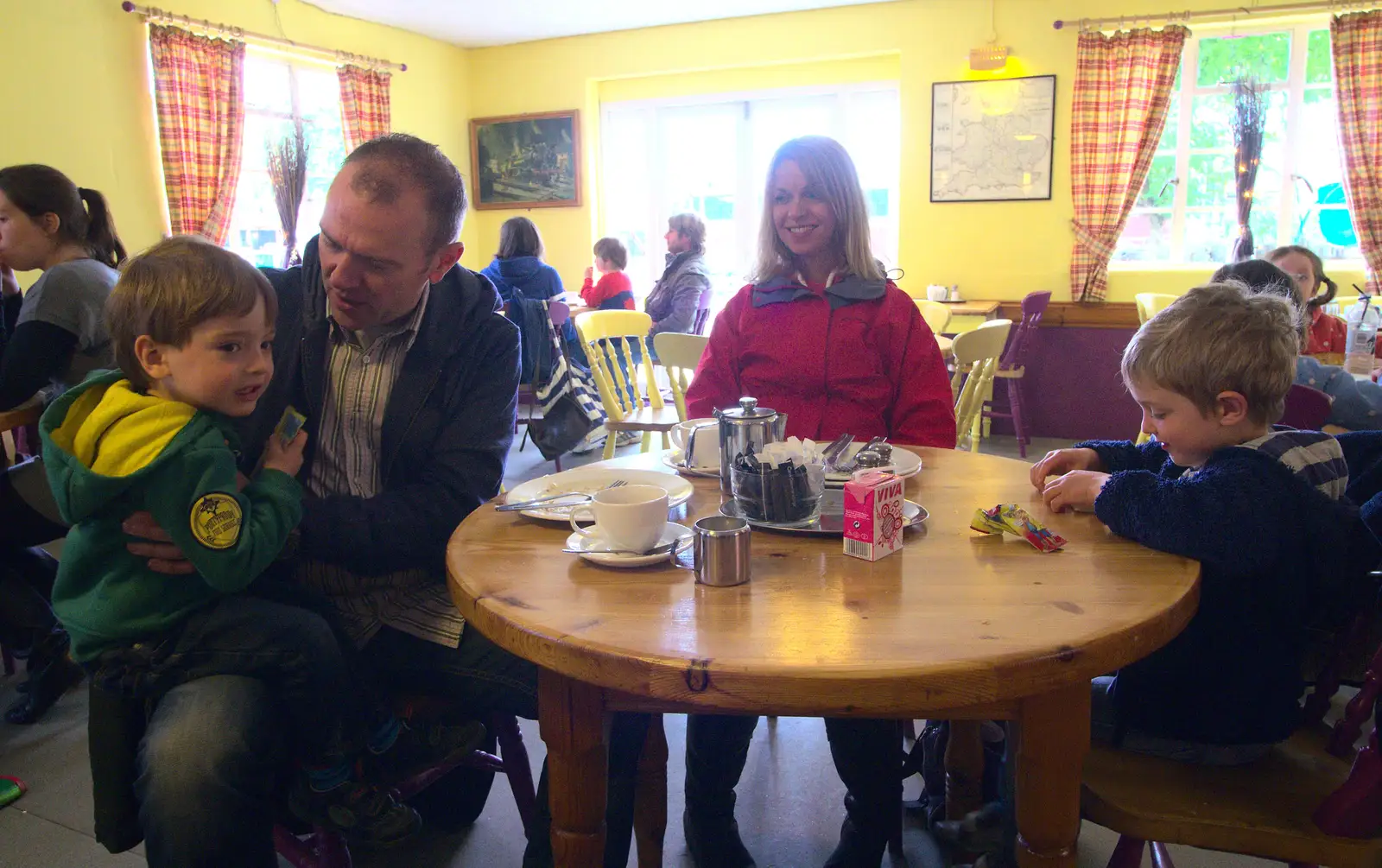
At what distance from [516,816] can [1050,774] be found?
1.20 m

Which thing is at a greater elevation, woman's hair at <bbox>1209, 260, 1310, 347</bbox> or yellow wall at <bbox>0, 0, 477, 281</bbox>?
yellow wall at <bbox>0, 0, 477, 281</bbox>

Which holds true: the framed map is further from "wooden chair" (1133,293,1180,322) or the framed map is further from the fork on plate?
the fork on plate

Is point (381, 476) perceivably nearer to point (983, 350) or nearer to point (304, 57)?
point (983, 350)

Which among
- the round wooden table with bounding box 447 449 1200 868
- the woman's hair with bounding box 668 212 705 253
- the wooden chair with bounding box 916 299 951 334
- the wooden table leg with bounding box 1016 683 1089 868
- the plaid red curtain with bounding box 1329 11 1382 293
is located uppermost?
the plaid red curtain with bounding box 1329 11 1382 293

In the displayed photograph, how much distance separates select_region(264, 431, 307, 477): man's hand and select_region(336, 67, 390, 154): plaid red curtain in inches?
217

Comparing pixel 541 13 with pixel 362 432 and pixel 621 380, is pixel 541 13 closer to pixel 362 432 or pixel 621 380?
pixel 621 380

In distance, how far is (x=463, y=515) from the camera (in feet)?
4.42

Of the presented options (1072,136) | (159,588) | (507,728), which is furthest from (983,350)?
(1072,136)

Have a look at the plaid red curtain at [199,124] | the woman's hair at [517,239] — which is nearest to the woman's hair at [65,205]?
the woman's hair at [517,239]

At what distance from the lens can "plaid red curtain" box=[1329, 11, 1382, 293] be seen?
4988mm

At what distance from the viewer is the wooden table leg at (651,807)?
4.57 ft

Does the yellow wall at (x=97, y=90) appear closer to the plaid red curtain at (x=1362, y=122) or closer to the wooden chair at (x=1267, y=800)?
the wooden chair at (x=1267, y=800)

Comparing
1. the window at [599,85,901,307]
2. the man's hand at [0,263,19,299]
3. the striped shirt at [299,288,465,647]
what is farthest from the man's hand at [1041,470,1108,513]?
the window at [599,85,901,307]

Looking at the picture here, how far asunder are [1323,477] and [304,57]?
6.34 metres
